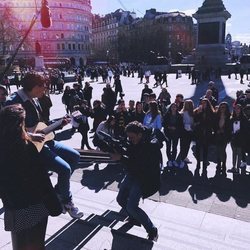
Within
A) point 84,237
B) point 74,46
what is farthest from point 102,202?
point 74,46

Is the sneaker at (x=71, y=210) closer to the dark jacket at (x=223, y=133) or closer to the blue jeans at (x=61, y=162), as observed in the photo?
the blue jeans at (x=61, y=162)

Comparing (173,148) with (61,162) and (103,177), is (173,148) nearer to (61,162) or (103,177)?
(103,177)

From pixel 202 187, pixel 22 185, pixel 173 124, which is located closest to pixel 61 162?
pixel 22 185

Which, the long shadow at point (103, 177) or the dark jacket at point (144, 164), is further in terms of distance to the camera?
the long shadow at point (103, 177)

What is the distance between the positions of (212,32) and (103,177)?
41589 mm

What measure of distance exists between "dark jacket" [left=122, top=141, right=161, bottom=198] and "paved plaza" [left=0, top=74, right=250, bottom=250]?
2.28ft

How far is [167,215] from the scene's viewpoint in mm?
5359

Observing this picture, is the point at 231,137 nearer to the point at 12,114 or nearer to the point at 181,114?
the point at 181,114

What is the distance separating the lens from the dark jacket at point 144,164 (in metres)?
4.02

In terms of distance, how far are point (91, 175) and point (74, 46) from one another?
113 m

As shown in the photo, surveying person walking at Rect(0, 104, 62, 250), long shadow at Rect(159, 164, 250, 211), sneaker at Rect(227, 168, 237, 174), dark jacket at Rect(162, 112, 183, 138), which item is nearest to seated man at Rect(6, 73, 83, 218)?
person walking at Rect(0, 104, 62, 250)

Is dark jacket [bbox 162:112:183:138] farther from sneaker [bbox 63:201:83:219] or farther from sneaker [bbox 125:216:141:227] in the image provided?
sneaker [bbox 63:201:83:219]

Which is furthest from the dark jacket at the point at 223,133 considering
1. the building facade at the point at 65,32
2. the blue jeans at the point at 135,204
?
the building facade at the point at 65,32

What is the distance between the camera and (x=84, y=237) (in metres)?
4.43
